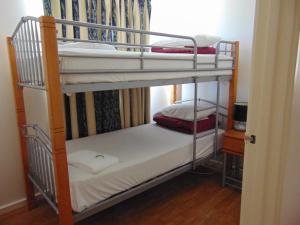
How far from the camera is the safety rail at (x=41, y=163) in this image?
168 cm

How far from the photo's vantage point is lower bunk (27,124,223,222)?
1.64 m

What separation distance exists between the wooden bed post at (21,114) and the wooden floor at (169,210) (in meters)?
0.19

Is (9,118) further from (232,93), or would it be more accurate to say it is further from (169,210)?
(232,93)

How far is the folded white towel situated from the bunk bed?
0.05 meters

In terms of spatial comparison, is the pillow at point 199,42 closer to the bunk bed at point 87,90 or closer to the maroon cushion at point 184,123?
the bunk bed at point 87,90

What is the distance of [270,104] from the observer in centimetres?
129

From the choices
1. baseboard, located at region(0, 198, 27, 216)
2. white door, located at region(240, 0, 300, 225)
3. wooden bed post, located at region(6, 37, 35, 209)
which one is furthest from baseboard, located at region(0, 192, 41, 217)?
white door, located at region(240, 0, 300, 225)

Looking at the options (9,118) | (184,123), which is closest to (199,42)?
(184,123)

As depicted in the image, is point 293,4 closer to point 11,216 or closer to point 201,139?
point 201,139

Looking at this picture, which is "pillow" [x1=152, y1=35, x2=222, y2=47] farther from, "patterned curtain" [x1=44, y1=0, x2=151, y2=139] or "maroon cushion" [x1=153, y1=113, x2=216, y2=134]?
"maroon cushion" [x1=153, y1=113, x2=216, y2=134]

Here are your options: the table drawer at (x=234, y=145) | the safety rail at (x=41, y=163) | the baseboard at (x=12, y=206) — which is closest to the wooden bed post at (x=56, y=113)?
the safety rail at (x=41, y=163)

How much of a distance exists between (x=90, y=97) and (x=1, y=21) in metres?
1.04

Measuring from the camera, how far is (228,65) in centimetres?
272

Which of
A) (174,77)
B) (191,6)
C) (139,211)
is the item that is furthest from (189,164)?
(191,6)
